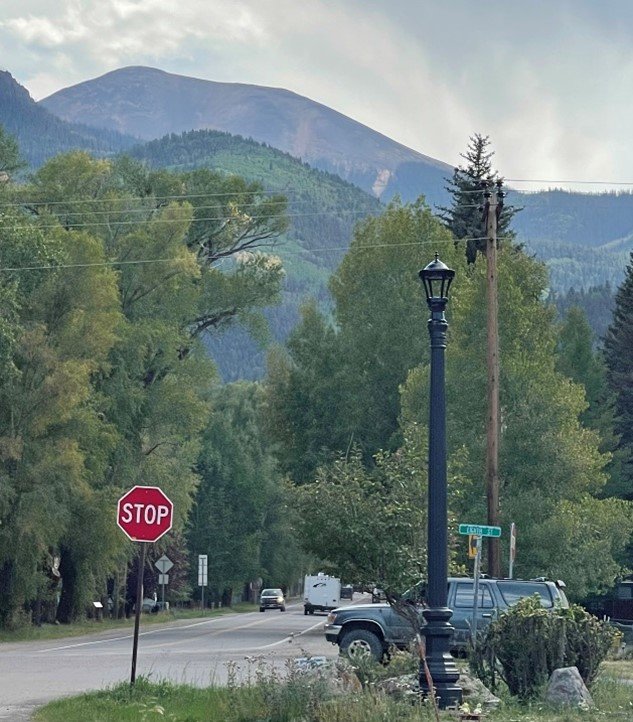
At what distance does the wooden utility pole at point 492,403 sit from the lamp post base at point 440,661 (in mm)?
16473

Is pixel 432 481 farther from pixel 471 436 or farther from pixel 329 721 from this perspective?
pixel 471 436

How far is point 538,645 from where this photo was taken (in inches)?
706

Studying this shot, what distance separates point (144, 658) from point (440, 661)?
628 inches

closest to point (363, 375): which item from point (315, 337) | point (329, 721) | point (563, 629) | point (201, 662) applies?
point (315, 337)

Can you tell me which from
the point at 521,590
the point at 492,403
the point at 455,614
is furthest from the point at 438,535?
the point at 492,403

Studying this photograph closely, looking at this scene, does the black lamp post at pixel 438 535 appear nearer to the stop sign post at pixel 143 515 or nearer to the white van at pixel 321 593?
the stop sign post at pixel 143 515

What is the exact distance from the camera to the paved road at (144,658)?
22219mm

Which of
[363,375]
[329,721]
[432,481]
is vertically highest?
[363,375]

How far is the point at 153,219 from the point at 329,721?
39342mm

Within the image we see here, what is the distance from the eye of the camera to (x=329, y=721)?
47.3 feet

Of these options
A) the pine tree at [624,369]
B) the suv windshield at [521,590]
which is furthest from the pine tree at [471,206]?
the suv windshield at [521,590]

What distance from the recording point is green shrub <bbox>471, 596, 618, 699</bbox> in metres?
18.0

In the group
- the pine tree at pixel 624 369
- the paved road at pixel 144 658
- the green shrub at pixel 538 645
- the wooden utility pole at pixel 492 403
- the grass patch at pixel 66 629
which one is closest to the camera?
the green shrub at pixel 538 645

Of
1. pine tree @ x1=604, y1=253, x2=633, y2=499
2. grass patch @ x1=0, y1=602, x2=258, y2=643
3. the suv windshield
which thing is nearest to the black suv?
the suv windshield
